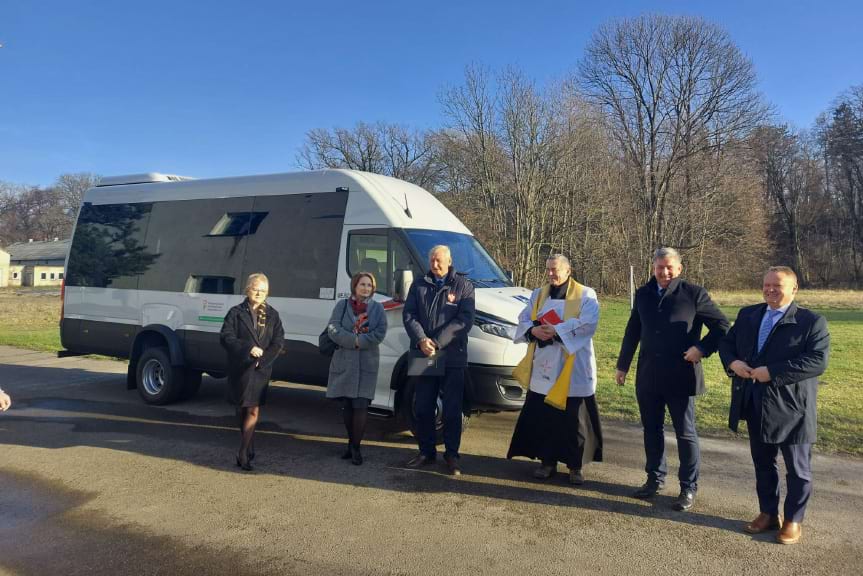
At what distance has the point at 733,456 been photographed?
19.4 feet

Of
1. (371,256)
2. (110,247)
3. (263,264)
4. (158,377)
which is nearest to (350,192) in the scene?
(371,256)

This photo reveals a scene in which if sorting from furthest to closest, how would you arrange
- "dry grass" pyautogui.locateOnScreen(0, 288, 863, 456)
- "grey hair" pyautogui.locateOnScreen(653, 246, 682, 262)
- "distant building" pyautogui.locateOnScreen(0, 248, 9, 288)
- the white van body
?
1. "distant building" pyautogui.locateOnScreen(0, 248, 9, 288)
2. "dry grass" pyautogui.locateOnScreen(0, 288, 863, 456)
3. the white van body
4. "grey hair" pyautogui.locateOnScreen(653, 246, 682, 262)

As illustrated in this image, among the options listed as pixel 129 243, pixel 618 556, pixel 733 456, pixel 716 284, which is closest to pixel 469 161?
pixel 716 284

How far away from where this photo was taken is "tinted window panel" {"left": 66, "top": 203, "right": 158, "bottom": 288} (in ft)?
27.3

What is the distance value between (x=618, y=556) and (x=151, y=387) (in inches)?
262

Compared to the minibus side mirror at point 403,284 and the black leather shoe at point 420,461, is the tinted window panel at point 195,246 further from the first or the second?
the black leather shoe at point 420,461

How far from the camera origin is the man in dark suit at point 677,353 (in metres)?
4.48

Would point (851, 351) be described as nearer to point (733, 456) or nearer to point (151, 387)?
point (733, 456)

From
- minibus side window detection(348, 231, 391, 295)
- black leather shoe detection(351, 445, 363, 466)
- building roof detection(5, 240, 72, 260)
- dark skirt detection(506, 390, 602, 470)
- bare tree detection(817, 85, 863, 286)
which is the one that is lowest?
black leather shoe detection(351, 445, 363, 466)

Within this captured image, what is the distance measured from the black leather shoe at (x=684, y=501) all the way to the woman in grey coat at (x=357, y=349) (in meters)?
2.70

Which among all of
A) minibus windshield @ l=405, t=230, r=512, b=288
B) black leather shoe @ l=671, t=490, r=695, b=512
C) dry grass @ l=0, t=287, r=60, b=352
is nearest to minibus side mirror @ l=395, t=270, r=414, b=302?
minibus windshield @ l=405, t=230, r=512, b=288

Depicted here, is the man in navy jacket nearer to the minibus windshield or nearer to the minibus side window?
the minibus windshield

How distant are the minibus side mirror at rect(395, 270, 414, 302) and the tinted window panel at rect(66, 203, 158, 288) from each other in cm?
411

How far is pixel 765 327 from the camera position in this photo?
411cm
